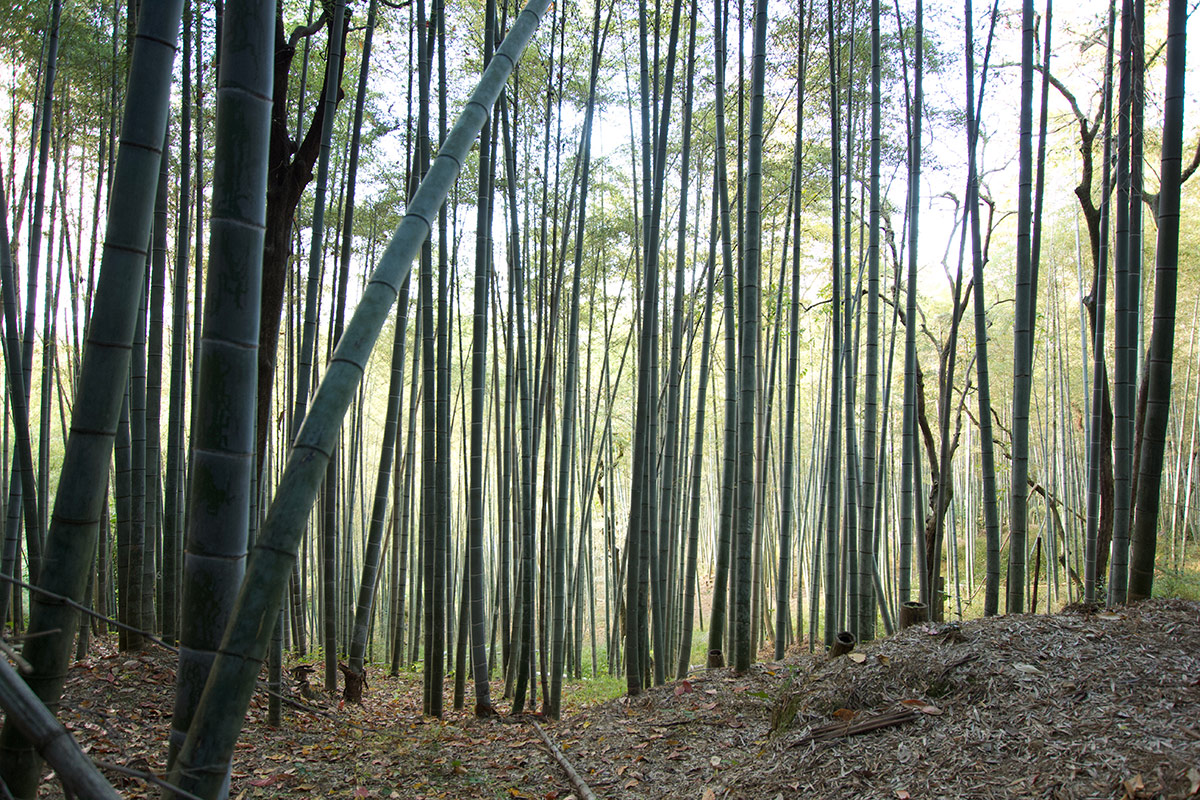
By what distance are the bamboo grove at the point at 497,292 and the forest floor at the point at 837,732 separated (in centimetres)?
34

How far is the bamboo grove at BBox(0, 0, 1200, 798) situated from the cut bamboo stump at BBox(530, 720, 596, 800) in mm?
666

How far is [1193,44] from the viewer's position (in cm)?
464

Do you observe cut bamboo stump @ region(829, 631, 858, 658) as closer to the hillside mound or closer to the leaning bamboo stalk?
the hillside mound

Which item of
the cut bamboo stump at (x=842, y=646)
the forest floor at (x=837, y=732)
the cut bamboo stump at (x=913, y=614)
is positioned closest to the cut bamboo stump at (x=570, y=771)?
the forest floor at (x=837, y=732)

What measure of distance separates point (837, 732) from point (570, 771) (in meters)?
1.10

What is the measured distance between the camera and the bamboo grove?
3.39ft

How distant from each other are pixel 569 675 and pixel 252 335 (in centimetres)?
681

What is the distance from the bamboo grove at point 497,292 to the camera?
1033 mm

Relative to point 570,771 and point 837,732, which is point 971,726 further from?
point 570,771

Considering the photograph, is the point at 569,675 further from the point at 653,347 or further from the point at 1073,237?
the point at 1073,237

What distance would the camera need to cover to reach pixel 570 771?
2.84m

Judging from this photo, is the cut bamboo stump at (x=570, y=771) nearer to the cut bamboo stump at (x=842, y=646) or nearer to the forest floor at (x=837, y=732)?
the forest floor at (x=837, y=732)

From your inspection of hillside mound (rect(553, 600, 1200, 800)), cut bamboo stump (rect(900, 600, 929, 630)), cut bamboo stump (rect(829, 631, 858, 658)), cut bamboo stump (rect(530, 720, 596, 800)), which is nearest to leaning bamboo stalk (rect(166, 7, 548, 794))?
hillside mound (rect(553, 600, 1200, 800))

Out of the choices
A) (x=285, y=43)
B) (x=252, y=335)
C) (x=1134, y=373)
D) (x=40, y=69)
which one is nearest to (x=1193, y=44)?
(x=1134, y=373)
